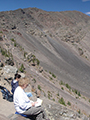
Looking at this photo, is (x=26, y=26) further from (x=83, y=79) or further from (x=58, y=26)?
(x=83, y=79)

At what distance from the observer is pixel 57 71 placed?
1016 inches

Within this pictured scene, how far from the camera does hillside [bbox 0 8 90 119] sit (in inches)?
742

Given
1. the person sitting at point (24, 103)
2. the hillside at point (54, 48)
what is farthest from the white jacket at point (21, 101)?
the hillside at point (54, 48)

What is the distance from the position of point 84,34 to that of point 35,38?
28.4 metres

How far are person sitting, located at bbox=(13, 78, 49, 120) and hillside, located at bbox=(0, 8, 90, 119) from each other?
10.3 meters

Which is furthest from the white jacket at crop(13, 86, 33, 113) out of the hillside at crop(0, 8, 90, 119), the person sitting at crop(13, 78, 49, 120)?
the hillside at crop(0, 8, 90, 119)

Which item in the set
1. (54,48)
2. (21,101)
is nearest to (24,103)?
(21,101)

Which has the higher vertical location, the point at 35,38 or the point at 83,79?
the point at 35,38

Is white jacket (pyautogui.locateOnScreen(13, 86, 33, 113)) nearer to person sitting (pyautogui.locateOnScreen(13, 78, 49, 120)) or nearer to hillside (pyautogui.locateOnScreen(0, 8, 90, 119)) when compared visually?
person sitting (pyautogui.locateOnScreen(13, 78, 49, 120))

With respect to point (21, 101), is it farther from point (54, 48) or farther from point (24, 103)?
point (54, 48)

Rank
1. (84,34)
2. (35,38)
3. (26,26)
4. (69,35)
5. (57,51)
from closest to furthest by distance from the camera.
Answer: (57,51) → (35,38) → (26,26) → (69,35) → (84,34)

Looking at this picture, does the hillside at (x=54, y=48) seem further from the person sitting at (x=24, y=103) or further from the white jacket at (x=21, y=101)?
the white jacket at (x=21, y=101)

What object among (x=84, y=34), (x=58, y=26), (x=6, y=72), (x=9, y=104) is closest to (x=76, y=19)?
(x=84, y=34)

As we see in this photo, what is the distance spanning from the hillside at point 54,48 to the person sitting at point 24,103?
1032 cm
